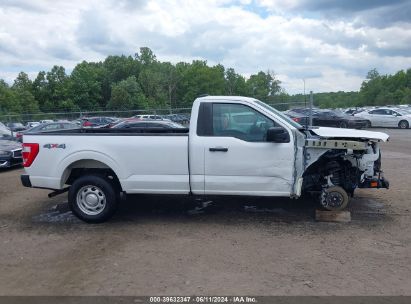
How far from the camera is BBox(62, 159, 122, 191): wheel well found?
6.59m

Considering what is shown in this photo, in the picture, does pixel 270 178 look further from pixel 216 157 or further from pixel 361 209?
pixel 361 209

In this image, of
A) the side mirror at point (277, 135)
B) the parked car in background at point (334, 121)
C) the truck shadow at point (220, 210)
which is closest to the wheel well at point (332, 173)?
the truck shadow at point (220, 210)

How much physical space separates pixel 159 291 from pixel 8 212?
4.48 m

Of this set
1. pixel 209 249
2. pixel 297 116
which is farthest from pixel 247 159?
pixel 297 116

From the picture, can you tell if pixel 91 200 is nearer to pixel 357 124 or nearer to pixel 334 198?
pixel 334 198

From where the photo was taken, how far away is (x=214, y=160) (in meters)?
6.18

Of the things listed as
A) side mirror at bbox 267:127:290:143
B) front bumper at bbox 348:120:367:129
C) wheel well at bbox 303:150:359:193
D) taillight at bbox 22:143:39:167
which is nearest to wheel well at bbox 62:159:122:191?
taillight at bbox 22:143:39:167

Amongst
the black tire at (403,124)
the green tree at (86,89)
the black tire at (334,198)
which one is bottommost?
the black tire at (403,124)

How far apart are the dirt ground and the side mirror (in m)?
1.28

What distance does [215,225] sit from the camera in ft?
20.8

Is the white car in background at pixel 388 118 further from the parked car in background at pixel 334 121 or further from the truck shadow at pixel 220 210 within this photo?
the truck shadow at pixel 220 210

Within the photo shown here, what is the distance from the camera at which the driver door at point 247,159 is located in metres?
6.10

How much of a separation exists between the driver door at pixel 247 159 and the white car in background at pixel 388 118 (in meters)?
27.1

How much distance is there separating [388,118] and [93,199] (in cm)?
2868
